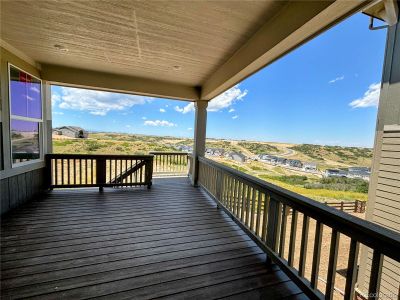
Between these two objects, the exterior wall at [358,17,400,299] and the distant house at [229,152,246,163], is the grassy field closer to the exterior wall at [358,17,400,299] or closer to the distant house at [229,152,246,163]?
the distant house at [229,152,246,163]

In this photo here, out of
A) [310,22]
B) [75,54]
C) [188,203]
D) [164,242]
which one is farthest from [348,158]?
[75,54]

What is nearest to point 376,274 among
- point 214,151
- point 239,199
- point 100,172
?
point 239,199

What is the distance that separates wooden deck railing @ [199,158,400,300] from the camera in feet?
3.80

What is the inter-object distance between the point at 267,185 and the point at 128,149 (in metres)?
5.00

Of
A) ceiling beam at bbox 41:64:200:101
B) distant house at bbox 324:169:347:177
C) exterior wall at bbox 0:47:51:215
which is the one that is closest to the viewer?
exterior wall at bbox 0:47:51:215

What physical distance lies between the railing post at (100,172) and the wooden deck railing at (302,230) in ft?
9.80

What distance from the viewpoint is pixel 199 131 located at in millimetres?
5625

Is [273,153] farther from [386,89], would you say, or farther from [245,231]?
[245,231]

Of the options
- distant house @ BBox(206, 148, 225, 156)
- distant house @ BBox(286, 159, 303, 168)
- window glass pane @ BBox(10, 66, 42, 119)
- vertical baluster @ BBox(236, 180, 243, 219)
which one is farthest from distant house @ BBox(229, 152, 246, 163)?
window glass pane @ BBox(10, 66, 42, 119)

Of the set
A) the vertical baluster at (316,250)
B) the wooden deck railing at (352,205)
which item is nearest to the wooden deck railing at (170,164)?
the wooden deck railing at (352,205)

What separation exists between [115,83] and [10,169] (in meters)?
2.74

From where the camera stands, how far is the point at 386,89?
9.62 feet

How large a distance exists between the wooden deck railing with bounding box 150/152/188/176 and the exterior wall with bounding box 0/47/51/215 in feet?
11.6

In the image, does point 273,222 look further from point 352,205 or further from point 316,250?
point 352,205
